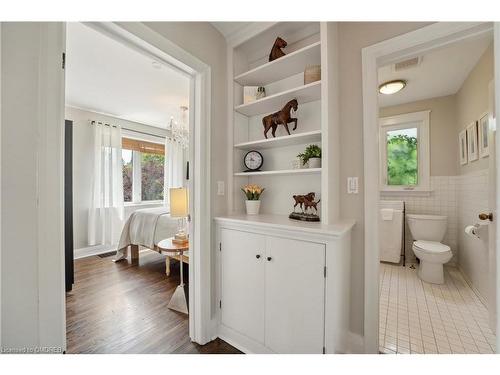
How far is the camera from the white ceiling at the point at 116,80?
2004mm

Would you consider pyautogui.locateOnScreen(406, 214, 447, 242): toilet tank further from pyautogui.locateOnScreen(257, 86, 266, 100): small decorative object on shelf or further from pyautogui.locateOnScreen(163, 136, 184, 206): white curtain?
pyautogui.locateOnScreen(163, 136, 184, 206): white curtain

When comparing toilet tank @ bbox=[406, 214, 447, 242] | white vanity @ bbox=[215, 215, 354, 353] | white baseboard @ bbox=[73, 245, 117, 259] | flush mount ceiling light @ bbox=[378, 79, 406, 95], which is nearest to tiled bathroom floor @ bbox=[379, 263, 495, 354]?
toilet tank @ bbox=[406, 214, 447, 242]

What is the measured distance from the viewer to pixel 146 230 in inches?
125

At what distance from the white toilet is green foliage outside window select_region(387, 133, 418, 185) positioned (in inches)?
23.7

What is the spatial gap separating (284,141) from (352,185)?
584mm

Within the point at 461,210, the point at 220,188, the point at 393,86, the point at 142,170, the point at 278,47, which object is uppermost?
the point at 393,86

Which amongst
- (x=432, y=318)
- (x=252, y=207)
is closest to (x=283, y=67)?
(x=252, y=207)

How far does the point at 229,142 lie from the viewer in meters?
1.81

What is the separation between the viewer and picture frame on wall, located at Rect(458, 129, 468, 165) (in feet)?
8.62

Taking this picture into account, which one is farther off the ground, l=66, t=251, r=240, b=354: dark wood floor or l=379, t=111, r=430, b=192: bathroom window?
l=379, t=111, r=430, b=192: bathroom window

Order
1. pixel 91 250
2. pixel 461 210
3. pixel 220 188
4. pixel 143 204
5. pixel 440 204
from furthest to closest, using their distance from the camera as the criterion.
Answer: pixel 143 204 < pixel 91 250 < pixel 440 204 < pixel 461 210 < pixel 220 188

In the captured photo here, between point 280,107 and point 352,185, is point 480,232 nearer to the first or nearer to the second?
point 352,185

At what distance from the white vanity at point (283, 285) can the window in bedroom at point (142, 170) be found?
356 cm

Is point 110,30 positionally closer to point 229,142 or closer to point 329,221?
point 229,142
